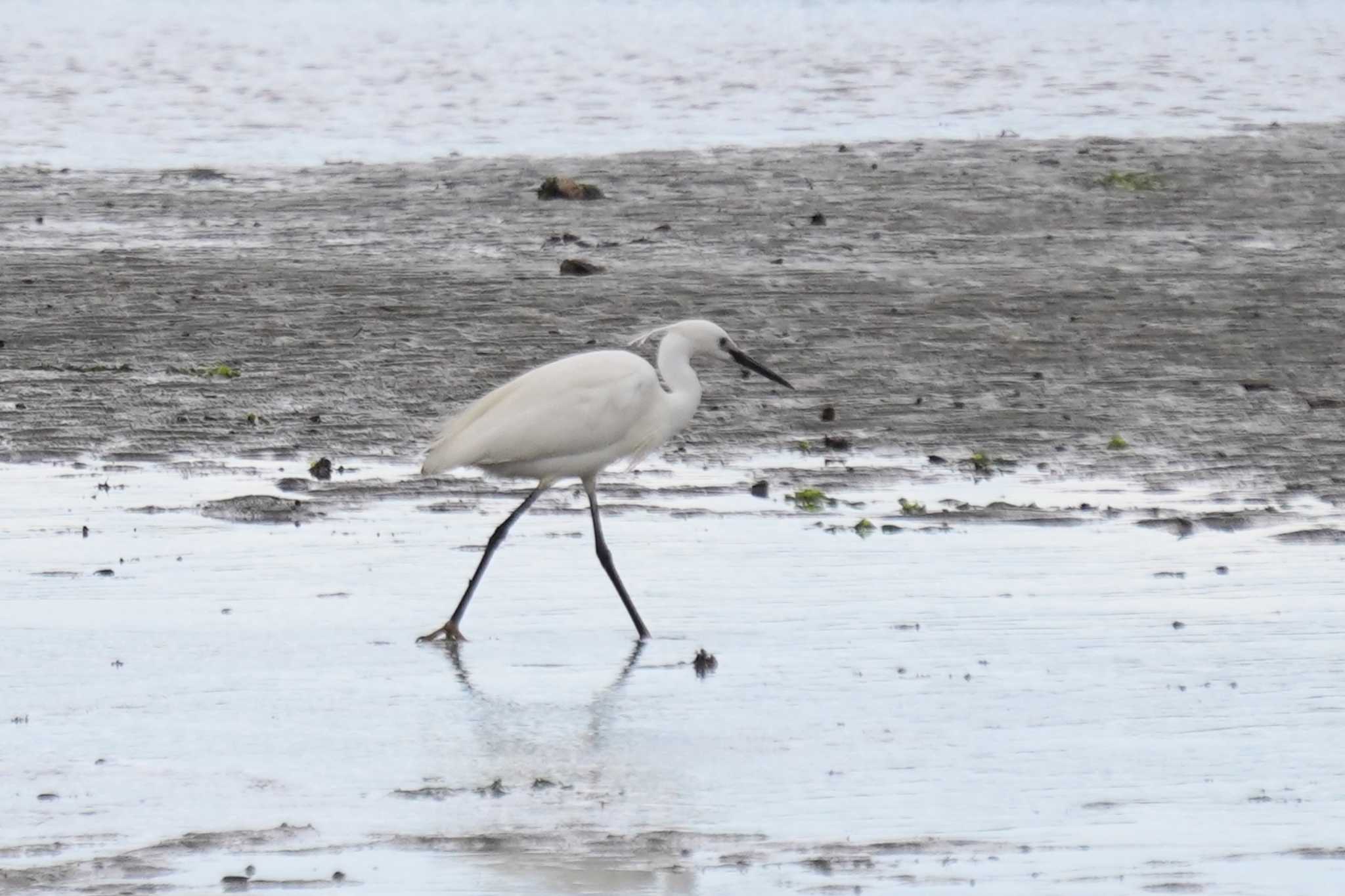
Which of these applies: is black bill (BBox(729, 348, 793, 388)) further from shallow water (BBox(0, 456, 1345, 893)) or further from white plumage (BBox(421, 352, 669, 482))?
shallow water (BBox(0, 456, 1345, 893))

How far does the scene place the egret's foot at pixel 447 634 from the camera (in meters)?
8.01

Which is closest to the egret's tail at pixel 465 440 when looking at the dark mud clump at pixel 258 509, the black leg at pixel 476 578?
the black leg at pixel 476 578

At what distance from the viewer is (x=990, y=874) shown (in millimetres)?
5570

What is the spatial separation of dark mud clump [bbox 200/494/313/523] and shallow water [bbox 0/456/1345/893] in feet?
0.41

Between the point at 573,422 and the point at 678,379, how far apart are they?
53 centimetres

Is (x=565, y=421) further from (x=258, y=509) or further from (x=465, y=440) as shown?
(x=258, y=509)

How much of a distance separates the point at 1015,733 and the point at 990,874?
4.21 ft

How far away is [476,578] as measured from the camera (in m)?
8.20

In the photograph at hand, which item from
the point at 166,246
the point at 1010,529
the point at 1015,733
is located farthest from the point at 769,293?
the point at 1015,733

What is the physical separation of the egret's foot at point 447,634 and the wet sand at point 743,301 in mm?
2942

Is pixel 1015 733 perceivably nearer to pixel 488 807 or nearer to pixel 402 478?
pixel 488 807

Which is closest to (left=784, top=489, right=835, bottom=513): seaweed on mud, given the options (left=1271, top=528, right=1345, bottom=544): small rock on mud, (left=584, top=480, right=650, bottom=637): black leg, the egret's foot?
(left=584, top=480, right=650, bottom=637): black leg

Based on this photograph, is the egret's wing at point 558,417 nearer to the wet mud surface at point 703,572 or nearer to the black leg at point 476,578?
the black leg at point 476,578

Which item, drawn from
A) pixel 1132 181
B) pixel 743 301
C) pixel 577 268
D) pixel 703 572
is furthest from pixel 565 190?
pixel 703 572
